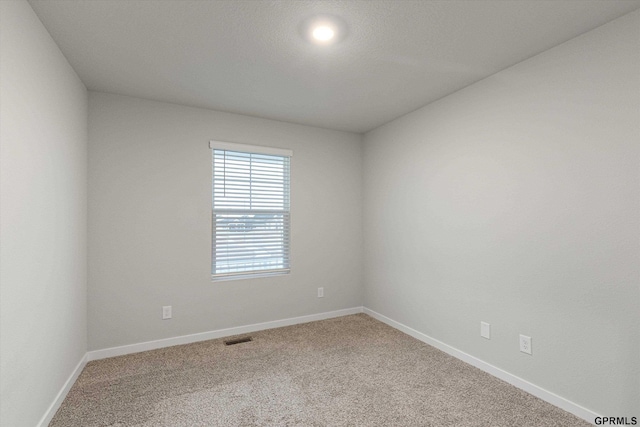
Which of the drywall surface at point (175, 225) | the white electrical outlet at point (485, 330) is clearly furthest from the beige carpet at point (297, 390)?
the drywall surface at point (175, 225)

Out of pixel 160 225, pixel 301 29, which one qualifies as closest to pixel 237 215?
pixel 160 225

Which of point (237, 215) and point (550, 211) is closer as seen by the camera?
point (550, 211)

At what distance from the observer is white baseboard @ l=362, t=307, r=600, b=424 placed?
1.93 m

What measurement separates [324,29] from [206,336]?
3013mm

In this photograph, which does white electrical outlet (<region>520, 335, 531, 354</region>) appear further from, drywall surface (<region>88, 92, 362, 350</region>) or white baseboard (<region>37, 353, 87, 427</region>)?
white baseboard (<region>37, 353, 87, 427</region>)

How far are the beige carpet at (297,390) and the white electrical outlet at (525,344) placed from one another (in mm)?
301

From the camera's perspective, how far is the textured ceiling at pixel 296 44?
5.58 ft

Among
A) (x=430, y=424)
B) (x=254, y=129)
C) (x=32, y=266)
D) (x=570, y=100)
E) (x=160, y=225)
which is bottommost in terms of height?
(x=430, y=424)

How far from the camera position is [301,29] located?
188 cm

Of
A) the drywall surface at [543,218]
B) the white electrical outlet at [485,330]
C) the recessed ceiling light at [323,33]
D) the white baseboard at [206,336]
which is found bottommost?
the white baseboard at [206,336]

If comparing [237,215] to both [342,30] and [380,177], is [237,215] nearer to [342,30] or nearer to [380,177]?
[380,177]

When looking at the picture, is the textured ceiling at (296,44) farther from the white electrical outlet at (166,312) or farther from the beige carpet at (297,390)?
the beige carpet at (297,390)

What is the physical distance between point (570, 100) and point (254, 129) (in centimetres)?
283

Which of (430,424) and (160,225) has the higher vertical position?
(160,225)
